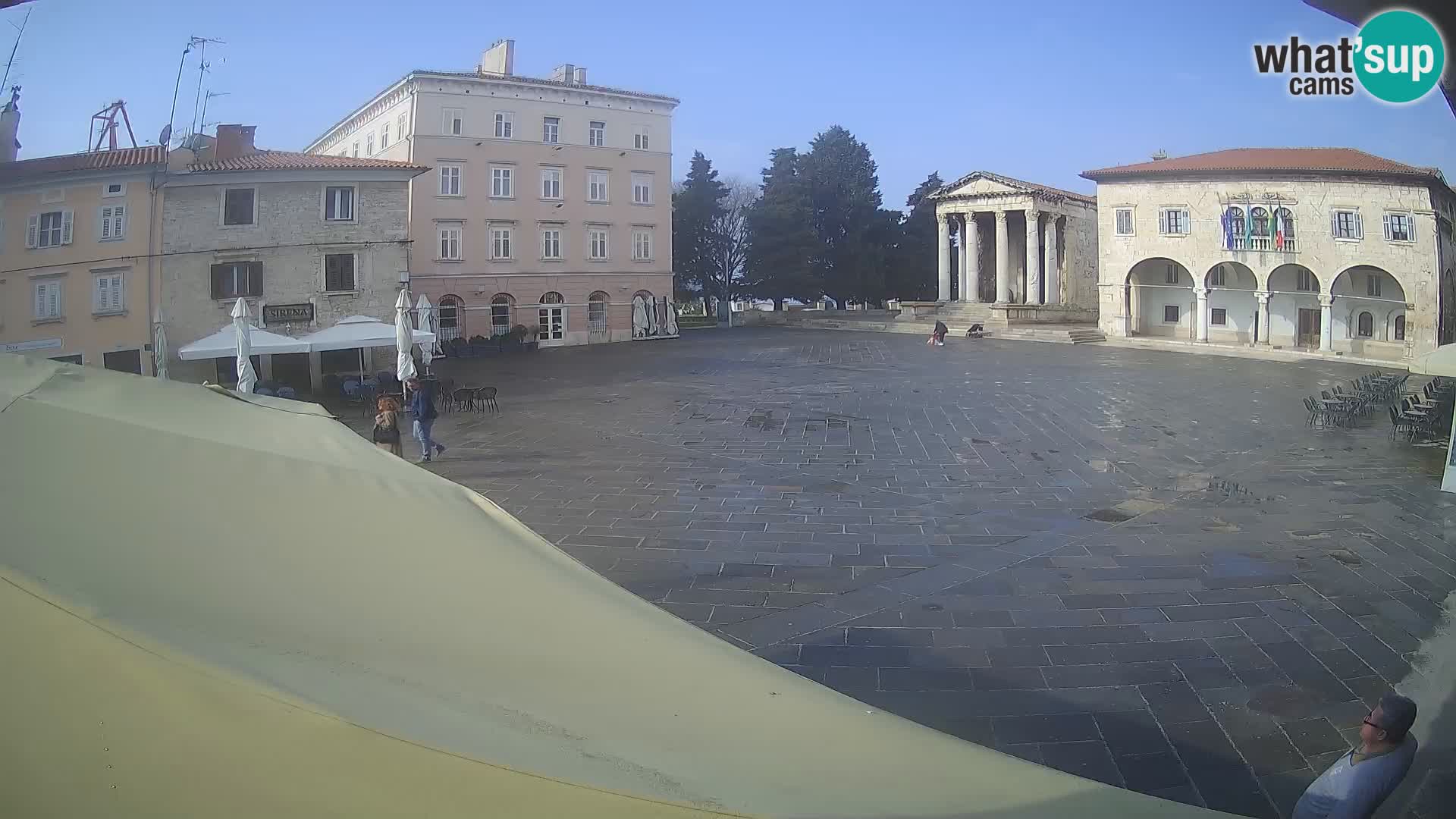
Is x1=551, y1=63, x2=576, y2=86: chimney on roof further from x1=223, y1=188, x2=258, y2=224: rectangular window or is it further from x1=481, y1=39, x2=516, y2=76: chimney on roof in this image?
x1=223, y1=188, x2=258, y2=224: rectangular window

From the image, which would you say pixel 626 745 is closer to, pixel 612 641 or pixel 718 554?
pixel 612 641

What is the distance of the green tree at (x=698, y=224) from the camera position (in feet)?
158

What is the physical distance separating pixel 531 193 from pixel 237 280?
992 inches

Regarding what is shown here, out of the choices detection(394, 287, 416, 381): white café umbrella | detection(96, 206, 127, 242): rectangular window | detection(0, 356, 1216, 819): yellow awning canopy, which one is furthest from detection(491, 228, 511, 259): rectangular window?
detection(0, 356, 1216, 819): yellow awning canopy

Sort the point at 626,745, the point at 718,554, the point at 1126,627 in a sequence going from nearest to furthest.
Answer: the point at 626,745, the point at 1126,627, the point at 718,554

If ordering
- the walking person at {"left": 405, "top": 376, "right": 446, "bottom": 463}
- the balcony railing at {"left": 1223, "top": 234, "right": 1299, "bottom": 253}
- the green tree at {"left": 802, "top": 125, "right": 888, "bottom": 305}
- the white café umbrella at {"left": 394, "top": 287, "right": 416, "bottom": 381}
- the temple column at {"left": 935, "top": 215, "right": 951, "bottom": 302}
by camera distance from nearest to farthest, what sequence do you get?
the white café umbrella at {"left": 394, "top": 287, "right": 416, "bottom": 381}
the walking person at {"left": 405, "top": 376, "right": 446, "bottom": 463}
the balcony railing at {"left": 1223, "top": 234, "right": 1299, "bottom": 253}
the temple column at {"left": 935, "top": 215, "right": 951, "bottom": 302}
the green tree at {"left": 802, "top": 125, "right": 888, "bottom": 305}

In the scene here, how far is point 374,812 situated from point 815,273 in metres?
49.4

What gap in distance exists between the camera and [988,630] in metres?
5.11

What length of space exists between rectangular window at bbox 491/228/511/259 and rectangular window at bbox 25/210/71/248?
58.5 feet

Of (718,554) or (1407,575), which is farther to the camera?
(718,554)

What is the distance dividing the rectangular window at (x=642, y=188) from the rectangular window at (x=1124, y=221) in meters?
17.9

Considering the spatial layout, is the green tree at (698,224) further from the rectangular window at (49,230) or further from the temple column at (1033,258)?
the rectangular window at (49,230)

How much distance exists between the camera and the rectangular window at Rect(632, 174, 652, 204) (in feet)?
113

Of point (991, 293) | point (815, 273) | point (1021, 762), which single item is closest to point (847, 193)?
point (815, 273)
